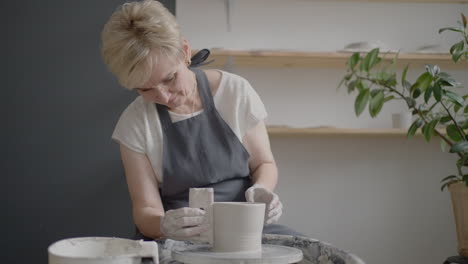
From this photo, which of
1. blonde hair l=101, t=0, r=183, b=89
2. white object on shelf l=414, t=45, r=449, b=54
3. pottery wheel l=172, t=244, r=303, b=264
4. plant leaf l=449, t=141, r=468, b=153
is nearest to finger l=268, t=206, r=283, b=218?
pottery wheel l=172, t=244, r=303, b=264

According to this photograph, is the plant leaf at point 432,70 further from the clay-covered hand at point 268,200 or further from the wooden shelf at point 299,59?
the clay-covered hand at point 268,200

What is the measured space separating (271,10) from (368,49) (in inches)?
19.3

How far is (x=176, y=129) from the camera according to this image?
69.6 inches

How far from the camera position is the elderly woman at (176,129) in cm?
150

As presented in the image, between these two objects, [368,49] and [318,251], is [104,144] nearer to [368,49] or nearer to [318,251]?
[368,49]

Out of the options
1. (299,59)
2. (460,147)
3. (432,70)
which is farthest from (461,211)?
(299,59)

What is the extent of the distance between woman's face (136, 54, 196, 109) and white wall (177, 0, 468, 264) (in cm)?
102

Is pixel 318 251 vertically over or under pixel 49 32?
under

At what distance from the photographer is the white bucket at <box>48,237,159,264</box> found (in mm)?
827

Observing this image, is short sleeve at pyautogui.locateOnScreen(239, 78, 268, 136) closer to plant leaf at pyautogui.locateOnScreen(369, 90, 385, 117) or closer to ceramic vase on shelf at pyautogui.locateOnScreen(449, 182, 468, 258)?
plant leaf at pyautogui.locateOnScreen(369, 90, 385, 117)

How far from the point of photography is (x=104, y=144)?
2539 mm

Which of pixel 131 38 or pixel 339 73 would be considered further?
pixel 339 73

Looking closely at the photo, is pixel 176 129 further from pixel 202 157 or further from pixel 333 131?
pixel 333 131

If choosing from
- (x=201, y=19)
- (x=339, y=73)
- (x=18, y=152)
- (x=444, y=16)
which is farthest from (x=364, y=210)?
(x=18, y=152)
